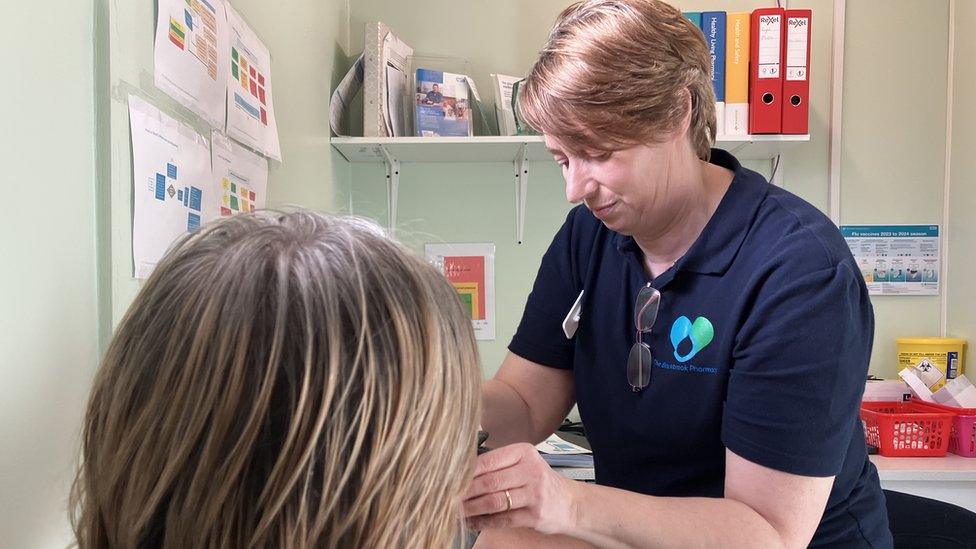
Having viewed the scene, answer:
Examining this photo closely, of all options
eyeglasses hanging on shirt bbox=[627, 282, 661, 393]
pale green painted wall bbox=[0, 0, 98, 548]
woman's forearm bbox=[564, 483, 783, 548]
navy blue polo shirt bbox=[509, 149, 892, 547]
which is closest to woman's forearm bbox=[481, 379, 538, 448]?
navy blue polo shirt bbox=[509, 149, 892, 547]

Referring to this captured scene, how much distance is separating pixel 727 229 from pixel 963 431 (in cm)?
154

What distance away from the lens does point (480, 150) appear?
227cm

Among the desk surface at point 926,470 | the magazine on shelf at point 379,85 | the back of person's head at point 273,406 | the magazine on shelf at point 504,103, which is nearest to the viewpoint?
the back of person's head at point 273,406

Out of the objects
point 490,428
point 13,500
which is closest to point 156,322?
point 13,500

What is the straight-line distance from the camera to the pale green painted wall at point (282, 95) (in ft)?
2.74

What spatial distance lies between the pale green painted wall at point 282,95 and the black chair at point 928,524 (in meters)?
1.17

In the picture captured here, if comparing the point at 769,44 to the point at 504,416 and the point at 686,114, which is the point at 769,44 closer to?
the point at 686,114

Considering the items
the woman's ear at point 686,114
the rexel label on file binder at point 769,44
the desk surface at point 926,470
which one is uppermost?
the rexel label on file binder at point 769,44

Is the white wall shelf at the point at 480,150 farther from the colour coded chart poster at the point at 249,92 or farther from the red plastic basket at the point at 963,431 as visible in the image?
the red plastic basket at the point at 963,431

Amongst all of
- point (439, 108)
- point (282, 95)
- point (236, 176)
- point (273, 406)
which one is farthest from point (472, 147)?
point (273, 406)

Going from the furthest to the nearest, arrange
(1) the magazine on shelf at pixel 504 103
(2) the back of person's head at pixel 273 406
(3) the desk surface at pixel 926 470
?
1. (1) the magazine on shelf at pixel 504 103
2. (3) the desk surface at pixel 926 470
3. (2) the back of person's head at pixel 273 406

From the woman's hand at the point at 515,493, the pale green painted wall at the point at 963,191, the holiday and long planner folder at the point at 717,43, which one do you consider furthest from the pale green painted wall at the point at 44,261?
the pale green painted wall at the point at 963,191

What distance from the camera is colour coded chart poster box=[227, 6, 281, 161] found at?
125cm

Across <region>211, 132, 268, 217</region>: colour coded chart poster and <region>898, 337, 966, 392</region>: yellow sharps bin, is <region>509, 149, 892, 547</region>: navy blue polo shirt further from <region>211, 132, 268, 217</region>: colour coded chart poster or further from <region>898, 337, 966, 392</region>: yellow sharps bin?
<region>898, 337, 966, 392</region>: yellow sharps bin
